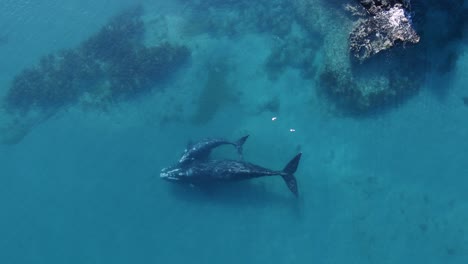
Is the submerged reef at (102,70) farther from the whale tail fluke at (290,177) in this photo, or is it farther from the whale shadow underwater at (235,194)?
the whale tail fluke at (290,177)

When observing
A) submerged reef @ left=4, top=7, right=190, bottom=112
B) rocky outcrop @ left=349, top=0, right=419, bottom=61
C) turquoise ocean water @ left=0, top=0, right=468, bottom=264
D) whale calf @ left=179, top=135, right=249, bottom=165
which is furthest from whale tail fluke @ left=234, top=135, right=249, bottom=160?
rocky outcrop @ left=349, top=0, right=419, bottom=61

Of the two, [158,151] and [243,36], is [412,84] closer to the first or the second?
[243,36]

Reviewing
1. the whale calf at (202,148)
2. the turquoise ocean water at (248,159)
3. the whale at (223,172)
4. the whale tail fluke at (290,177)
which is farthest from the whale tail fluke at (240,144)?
the whale tail fluke at (290,177)

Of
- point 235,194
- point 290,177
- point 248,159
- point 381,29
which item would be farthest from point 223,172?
point 381,29

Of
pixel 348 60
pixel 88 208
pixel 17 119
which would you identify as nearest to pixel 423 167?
pixel 348 60

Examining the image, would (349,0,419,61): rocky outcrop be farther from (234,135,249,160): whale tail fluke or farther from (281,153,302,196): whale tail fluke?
(234,135,249,160): whale tail fluke

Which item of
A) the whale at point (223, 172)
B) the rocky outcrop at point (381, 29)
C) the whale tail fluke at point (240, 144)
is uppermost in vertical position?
the rocky outcrop at point (381, 29)
